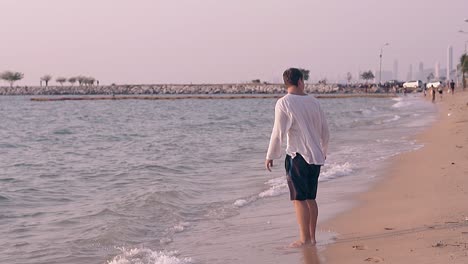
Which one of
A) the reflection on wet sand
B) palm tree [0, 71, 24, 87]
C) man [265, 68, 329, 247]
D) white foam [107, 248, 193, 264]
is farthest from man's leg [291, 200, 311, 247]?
palm tree [0, 71, 24, 87]

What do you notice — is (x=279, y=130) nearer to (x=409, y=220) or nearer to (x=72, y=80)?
(x=409, y=220)

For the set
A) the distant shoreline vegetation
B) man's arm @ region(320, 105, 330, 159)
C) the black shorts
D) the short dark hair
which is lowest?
the distant shoreline vegetation

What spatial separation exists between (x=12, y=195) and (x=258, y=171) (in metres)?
4.74

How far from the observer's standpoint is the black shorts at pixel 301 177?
607cm

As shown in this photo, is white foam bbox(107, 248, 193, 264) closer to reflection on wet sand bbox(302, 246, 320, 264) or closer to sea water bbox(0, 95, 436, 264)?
sea water bbox(0, 95, 436, 264)

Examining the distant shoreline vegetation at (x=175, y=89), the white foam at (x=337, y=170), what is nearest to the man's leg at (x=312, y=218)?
the white foam at (x=337, y=170)

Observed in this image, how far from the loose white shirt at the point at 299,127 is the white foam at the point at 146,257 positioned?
4.04 feet

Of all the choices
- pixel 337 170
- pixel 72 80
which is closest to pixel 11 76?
pixel 72 80

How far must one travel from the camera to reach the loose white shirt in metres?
6.06

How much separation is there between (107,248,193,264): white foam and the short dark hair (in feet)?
5.90

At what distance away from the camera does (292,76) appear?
617 cm

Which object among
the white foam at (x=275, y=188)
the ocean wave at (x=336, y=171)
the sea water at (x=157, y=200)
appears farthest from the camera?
the ocean wave at (x=336, y=171)

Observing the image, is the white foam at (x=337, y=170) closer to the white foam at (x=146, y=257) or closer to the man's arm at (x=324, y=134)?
the man's arm at (x=324, y=134)

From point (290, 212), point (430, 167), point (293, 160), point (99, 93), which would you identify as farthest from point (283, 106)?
point (99, 93)
